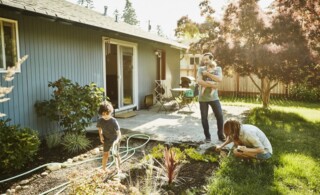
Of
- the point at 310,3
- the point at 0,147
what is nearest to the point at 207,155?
the point at 0,147

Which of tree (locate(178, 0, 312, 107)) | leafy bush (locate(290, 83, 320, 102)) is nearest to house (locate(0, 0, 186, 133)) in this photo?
tree (locate(178, 0, 312, 107))

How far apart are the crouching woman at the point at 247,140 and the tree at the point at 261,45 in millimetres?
5123

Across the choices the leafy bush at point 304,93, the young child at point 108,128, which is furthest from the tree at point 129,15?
the young child at point 108,128

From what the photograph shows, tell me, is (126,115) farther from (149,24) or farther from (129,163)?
(149,24)

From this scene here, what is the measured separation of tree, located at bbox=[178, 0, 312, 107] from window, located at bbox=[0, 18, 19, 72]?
6.54 meters

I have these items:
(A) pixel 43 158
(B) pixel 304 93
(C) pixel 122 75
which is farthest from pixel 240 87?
(A) pixel 43 158

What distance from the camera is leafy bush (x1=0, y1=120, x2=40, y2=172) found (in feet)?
13.0

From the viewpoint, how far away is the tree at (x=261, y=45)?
8.43 m

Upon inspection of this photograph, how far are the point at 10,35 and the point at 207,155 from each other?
434 cm

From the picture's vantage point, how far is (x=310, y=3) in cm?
814

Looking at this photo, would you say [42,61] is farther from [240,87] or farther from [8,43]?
[240,87]

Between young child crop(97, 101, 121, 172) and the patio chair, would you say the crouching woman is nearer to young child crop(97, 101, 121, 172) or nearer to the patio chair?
young child crop(97, 101, 121, 172)

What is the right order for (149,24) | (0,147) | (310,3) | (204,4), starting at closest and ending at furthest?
(0,147) → (310,3) → (204,4) → (149,24)

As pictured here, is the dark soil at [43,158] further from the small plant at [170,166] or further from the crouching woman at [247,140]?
the crouching woman at [247,140]
